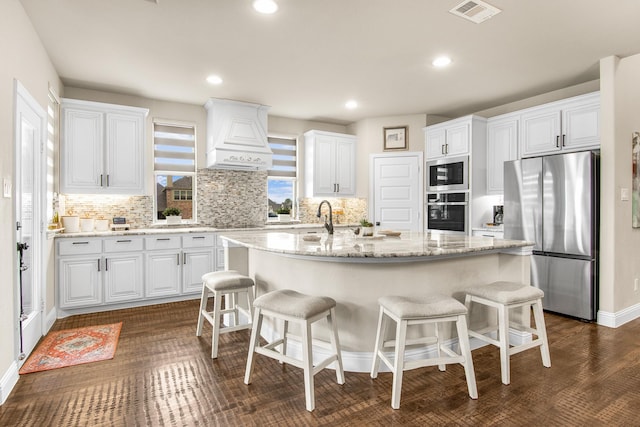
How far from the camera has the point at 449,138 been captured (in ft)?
18.0

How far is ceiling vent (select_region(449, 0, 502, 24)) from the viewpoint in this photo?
2.71m

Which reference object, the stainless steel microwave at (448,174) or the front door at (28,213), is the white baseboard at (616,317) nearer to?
the stainless steel microwave at (448,174)

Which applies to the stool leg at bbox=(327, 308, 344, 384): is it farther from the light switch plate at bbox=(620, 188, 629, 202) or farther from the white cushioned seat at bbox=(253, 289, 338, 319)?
the light switch plate at bbox=(620, 188, 629, 202)

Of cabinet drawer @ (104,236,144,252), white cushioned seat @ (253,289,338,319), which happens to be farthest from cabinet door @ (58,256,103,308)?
white cushioned seat @ (253,289,338,319)

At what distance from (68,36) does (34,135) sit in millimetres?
927

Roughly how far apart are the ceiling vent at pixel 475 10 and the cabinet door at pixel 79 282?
14.4 ft

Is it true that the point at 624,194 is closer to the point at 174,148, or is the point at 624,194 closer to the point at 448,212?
the point at 448,212

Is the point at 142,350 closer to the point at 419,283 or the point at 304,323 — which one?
the point at 304,323

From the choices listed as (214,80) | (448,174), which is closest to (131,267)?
(214,80)

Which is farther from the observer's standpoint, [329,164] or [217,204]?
[329,164]

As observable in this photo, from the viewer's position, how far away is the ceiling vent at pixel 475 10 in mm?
2715

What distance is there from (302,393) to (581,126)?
4085 mm

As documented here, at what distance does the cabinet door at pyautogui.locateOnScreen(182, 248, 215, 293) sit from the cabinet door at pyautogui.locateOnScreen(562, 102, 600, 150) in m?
4.56

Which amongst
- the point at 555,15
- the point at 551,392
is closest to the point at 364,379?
the point at 551,392
